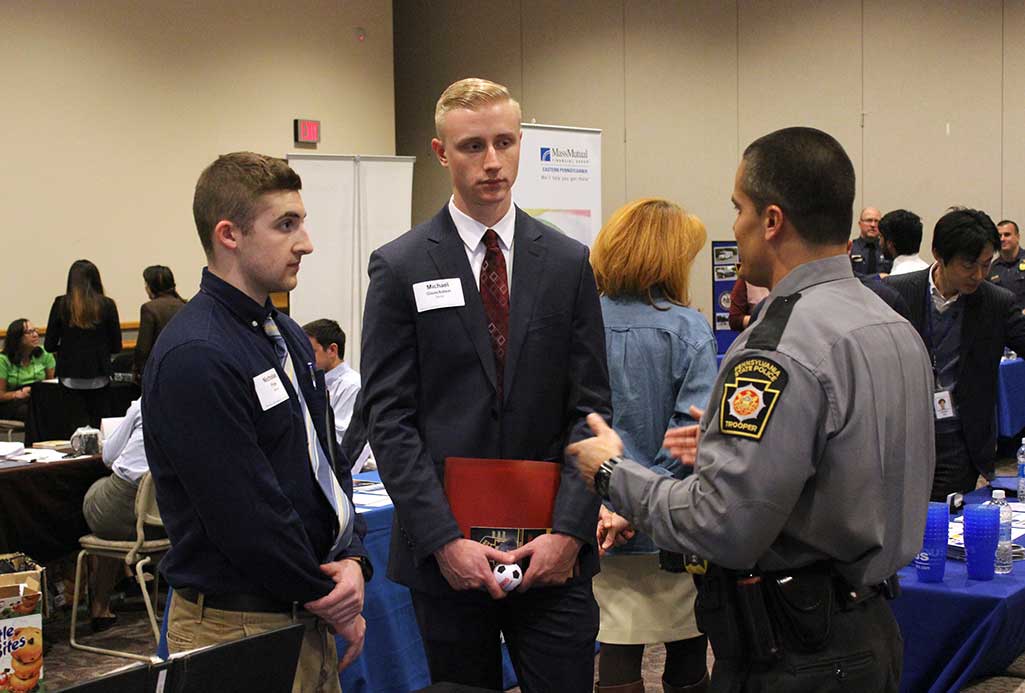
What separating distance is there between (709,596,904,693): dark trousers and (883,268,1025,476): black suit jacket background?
216cm

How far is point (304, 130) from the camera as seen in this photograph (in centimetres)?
1057

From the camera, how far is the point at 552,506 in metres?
2.01

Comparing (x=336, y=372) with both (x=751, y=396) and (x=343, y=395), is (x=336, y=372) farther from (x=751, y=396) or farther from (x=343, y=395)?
(x=751, y=396)

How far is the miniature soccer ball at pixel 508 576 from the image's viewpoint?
1.93 metres

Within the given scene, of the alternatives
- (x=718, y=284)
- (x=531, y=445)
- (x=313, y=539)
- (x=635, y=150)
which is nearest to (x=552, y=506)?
(x=531, y=445)

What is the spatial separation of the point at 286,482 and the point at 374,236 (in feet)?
19.5

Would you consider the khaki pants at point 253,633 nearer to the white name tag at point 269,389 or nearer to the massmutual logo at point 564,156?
the white name tag at point 269,389

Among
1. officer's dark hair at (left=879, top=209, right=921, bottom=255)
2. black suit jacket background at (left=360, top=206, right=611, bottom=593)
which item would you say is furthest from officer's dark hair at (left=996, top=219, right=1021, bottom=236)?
black suit jacket background at (left=360, top=206, right=611, bottom=593)

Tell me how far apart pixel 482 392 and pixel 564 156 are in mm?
5429

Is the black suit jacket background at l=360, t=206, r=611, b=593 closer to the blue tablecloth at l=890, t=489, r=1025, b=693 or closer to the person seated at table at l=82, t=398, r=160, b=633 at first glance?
the blue tablecloth at l=890, t=489, r=1025, b=693

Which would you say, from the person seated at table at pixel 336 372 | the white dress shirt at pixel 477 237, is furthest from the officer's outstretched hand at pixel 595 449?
the person seated at table at pixel 336 372

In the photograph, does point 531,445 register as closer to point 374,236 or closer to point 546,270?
point 546,270

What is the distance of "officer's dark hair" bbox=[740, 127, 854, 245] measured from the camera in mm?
1630

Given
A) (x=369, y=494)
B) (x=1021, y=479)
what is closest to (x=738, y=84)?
(x=1021, y=479)
